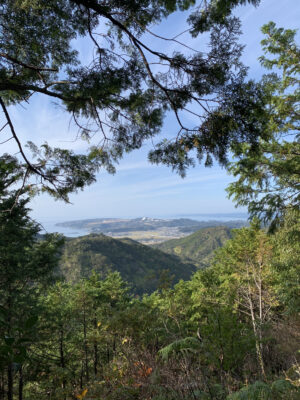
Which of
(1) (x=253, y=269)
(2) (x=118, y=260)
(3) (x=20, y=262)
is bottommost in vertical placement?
(2) (x=118, y=260)

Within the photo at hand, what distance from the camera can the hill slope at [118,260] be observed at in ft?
329

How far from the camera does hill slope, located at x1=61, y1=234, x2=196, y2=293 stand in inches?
3949

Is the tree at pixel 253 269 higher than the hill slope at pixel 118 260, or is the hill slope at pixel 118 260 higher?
the tree at pixel 253 269

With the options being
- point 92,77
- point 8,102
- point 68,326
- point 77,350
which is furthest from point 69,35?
point 77,350

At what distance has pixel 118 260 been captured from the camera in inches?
4678

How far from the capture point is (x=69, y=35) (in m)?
3.25

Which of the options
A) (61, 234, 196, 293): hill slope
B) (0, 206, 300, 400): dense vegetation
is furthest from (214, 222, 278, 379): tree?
(61, 234, 196, 293): hill slope

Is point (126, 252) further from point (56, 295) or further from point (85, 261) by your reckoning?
point (56, 295)

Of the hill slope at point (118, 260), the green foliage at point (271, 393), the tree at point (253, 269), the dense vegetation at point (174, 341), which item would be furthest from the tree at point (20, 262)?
the hill slope at point (118, 260)

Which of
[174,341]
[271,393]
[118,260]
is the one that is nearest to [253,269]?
[174,341]

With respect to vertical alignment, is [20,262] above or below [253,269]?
above

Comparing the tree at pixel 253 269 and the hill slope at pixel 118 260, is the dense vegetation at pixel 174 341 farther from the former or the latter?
the hill slope at pixel 118 260

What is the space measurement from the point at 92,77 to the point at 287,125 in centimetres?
589

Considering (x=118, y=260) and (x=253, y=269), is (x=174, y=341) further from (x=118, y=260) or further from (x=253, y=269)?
(x=118, y=260)
